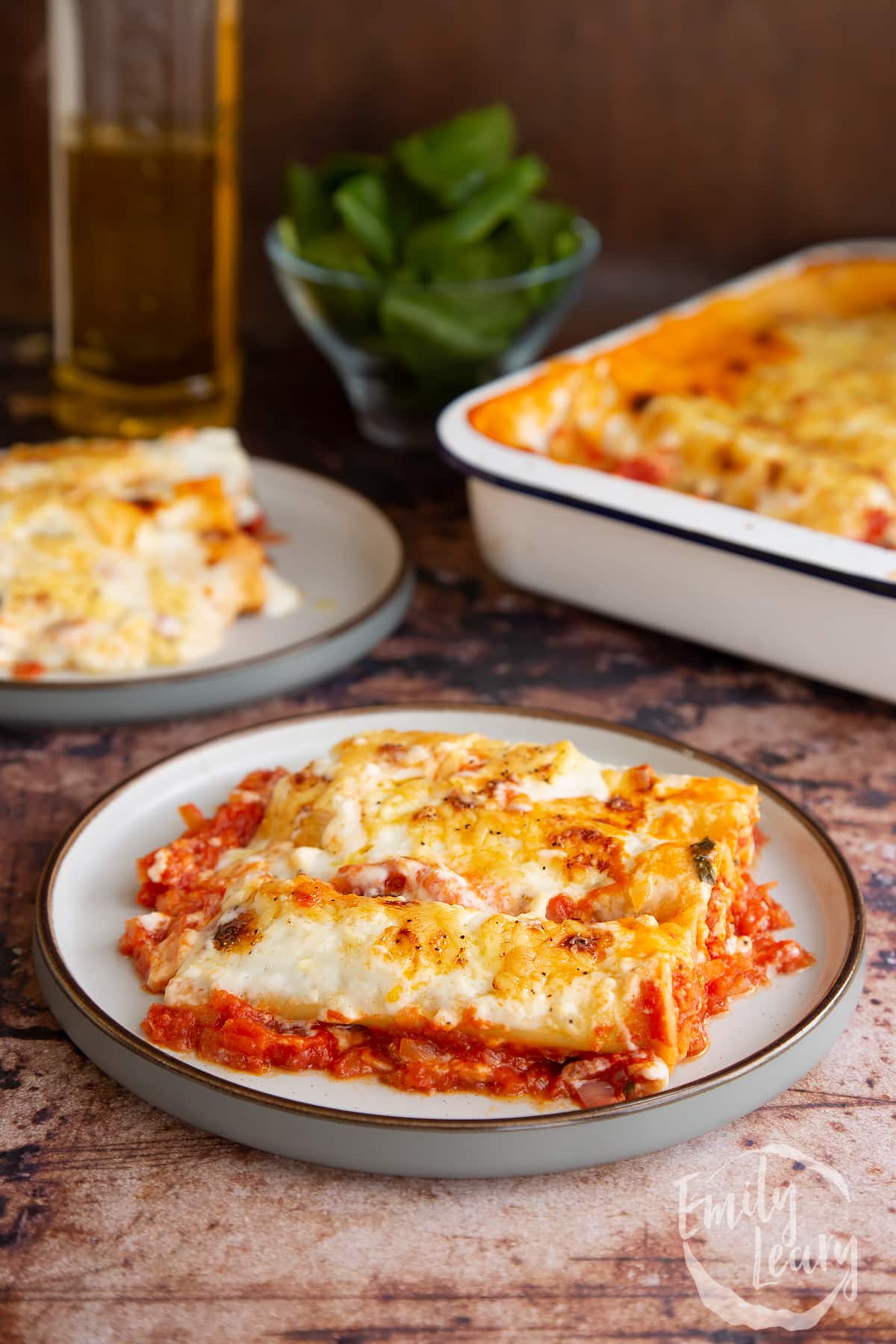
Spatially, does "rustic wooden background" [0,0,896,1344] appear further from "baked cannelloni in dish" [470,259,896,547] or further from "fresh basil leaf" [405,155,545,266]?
"fresh basil leaf" [405,155,545,266]

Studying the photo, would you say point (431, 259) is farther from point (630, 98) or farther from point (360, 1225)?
point (360, 1225)

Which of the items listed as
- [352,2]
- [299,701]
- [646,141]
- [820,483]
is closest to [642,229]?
[646,141]

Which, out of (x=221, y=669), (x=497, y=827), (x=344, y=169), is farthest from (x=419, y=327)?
(x=497, y=827)

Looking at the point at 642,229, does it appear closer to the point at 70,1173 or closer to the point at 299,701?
the point at 299,701

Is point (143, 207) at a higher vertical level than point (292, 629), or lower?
higher

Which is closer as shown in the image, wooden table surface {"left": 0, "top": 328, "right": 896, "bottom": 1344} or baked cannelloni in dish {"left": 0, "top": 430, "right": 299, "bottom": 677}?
wooden table surface {"left": 0, "top": 328, "right": 896, "bottom": 1344}

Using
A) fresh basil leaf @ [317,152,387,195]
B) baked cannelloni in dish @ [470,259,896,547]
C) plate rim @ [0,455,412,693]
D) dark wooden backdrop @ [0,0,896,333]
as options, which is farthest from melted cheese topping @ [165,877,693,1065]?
dark wooden backdrop @ [0,0,896,333]
